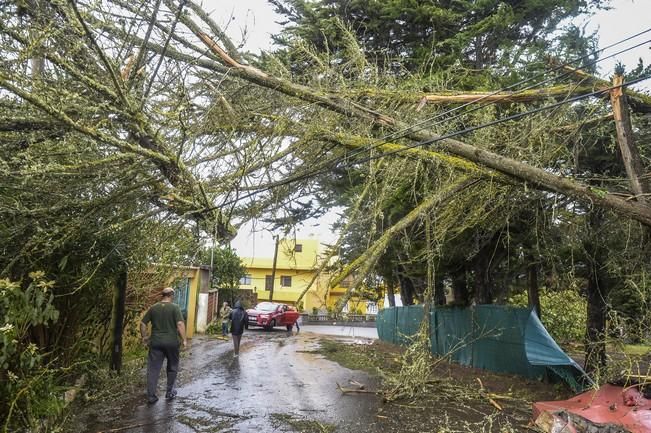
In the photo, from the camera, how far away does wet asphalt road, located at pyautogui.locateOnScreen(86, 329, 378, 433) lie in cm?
611

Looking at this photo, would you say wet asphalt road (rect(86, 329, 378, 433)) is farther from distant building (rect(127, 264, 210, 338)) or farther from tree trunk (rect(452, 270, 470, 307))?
tree trunk (rect(452, 270, 470, 307))

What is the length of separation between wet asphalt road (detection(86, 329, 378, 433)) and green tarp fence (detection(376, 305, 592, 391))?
5.06 feet

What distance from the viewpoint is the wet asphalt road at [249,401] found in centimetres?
611

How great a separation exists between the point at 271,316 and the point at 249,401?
1972cm

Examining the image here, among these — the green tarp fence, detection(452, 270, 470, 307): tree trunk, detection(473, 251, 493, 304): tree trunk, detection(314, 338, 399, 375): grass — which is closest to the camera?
the green tarp fence

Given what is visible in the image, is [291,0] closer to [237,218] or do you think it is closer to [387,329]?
[237,218]

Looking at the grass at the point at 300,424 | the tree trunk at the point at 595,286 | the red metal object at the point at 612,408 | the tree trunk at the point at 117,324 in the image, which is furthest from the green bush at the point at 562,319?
the tree trunk at the point at 117,324

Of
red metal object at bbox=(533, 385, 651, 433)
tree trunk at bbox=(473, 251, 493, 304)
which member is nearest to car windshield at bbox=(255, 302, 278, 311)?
tree trunk at bbox=(473, 251, 493, 304)

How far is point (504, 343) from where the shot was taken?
35.1 feet

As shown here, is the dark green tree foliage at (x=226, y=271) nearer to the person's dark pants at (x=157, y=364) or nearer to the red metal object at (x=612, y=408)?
the person's dark pants at (x=157, y=364)

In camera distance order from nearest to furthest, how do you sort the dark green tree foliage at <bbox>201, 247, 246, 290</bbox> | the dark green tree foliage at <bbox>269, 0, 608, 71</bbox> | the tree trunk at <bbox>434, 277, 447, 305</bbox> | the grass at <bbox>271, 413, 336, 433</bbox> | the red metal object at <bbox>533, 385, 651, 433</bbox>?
the red metal object at <bbox>533, 385, 651, 433</bbox>
the grass at <bbox>271, 413, 336, 433</bbox>
the dark green tree foliage at <bbox>269, 0, 608, 71</bbox>
the tree trunk at <bbox>434, 277, 447, 305</bbox>
the dark green tree foliage at <bbox>201, 247, 246, 290</bbox>

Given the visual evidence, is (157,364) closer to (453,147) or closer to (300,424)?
(300,424)

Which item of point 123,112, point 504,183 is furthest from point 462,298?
point 123,112

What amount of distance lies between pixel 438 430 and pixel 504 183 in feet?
11.6
